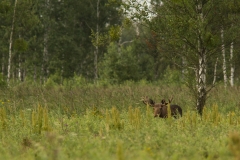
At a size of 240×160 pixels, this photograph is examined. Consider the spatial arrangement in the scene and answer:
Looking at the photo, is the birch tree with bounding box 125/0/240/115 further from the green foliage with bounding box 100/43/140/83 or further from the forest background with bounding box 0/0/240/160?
the green foliage with bounding box 100/43/140/83

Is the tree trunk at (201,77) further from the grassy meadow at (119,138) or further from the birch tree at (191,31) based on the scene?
the grassy meadow at (119,138)

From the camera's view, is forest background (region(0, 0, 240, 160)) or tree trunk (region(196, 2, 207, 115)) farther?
tree trunk (region(196, 2, 207, 115))

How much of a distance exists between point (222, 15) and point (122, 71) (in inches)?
723

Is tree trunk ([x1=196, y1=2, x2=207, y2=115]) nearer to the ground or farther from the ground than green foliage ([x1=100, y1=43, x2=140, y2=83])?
nearer to the ground

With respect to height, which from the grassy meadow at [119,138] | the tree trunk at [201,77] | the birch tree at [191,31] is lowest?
the grassy meadow at [119,138]

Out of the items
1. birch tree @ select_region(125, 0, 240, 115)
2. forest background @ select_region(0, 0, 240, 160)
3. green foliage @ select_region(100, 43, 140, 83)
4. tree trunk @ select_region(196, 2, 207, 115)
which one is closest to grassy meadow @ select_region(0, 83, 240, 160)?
forest background @ select_region(0, 0, 240, 160)

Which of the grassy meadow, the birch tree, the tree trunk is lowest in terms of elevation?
the grassy meadow

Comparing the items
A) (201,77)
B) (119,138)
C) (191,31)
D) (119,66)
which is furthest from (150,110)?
(119,66)

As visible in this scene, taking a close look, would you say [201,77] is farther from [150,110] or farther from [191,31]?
[150,110]

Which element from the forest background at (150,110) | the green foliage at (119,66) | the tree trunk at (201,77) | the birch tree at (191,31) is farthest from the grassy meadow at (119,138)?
the green foliage at (119,66)

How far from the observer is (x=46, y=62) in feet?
104

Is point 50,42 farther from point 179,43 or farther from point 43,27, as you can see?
point 179,43

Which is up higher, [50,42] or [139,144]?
[50,42]

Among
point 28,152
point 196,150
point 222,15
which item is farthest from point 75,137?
point 222,15
